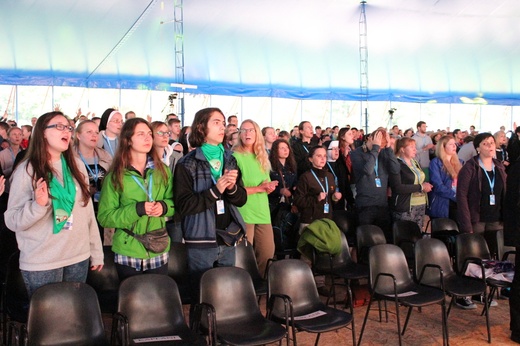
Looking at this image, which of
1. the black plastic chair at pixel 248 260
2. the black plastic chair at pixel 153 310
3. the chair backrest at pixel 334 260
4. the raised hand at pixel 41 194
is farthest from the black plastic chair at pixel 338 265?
the raised hand at pixel 41 194

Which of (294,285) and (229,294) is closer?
(229,294)

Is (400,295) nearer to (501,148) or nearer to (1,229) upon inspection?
(1,229)

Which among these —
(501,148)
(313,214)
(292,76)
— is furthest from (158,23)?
(313,214)

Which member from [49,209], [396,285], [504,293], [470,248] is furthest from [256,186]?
[504,293]

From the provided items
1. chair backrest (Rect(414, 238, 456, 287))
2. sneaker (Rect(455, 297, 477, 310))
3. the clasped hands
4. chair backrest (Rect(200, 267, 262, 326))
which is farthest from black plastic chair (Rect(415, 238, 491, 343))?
the clasped hands

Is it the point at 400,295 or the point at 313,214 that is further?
the point at 313,214

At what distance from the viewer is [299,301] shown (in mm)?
3793

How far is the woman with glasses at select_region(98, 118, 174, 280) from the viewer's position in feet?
10.8

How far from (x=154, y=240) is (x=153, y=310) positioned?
443mm

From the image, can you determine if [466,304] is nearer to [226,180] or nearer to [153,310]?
[226,180]

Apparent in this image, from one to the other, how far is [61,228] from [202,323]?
1082mm

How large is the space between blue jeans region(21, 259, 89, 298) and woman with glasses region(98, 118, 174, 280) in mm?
288

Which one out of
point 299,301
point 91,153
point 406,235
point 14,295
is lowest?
point 299,301

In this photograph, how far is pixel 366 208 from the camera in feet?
19.5
